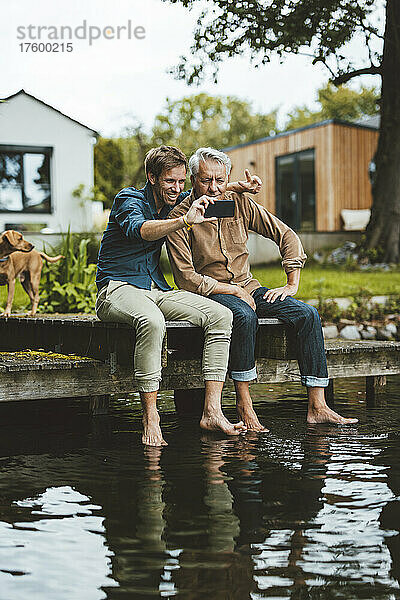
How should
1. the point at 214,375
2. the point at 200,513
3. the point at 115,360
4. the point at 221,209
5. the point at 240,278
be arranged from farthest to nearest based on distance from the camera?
the point at 240,278 → the point at 115,360 → the point at 221,209 → the point at 214,375 → the point at 200,513

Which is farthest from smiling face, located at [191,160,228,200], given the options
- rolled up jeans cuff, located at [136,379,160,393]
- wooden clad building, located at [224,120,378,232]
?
wooden clad building, located at [224,120,378,232]

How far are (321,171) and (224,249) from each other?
16067mm

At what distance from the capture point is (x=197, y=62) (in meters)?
16.0

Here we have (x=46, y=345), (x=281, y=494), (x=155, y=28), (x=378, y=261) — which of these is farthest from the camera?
(x=155, y=28)

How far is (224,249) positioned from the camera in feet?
14.6

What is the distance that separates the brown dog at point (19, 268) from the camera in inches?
220

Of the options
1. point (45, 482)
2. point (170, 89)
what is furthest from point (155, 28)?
point (170, 89)

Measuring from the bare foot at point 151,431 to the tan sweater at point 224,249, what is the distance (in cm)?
76

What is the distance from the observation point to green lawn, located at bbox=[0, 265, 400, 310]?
9.82m

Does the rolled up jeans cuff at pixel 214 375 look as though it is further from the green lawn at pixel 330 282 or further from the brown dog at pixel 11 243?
the green lawn at pixel 330 282

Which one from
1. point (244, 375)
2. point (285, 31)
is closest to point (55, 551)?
point (244, 375)

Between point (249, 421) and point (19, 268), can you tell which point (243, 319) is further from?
point (19, 268)

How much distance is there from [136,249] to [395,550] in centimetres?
222

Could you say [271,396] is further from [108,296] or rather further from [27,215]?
[27,215]
